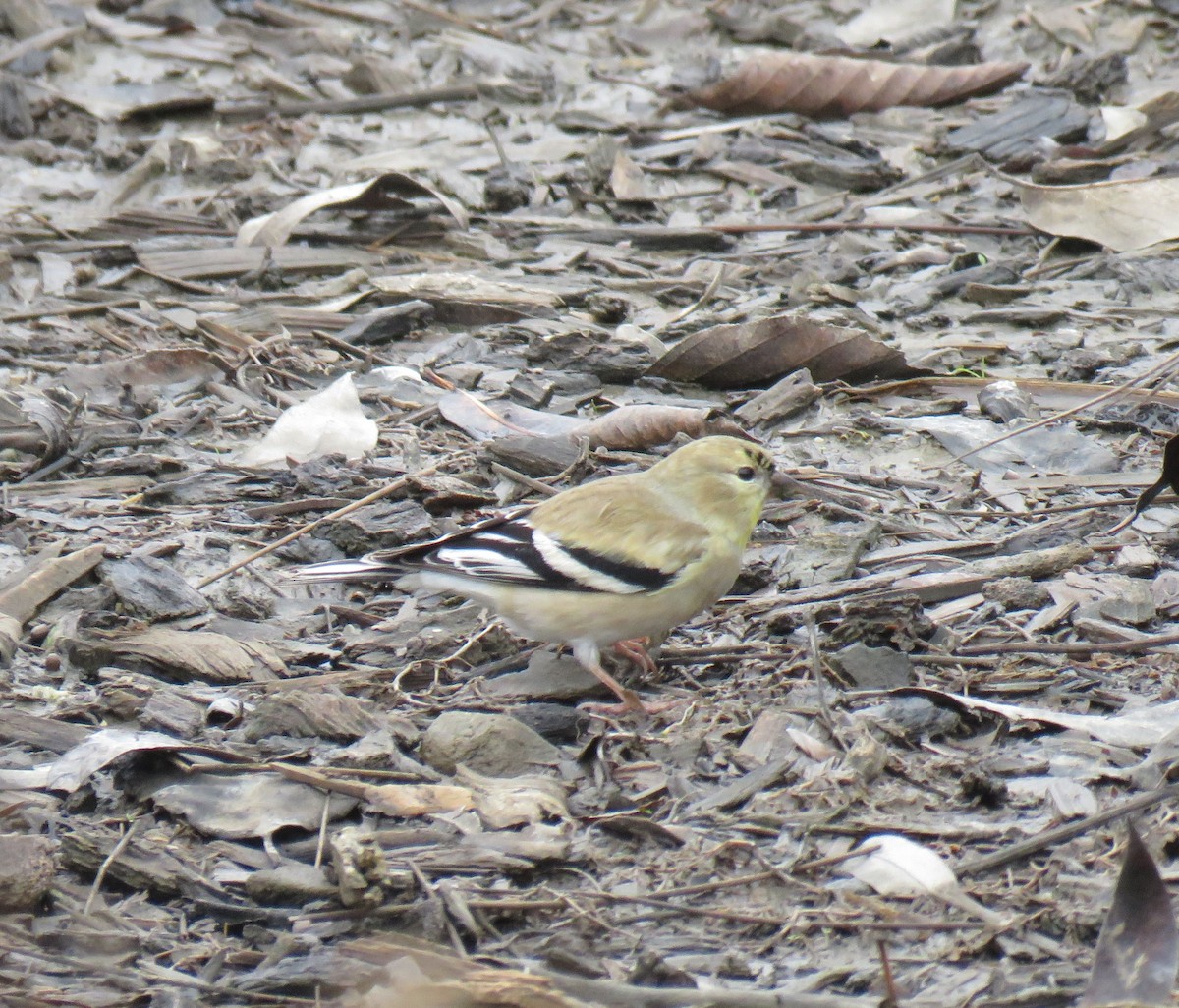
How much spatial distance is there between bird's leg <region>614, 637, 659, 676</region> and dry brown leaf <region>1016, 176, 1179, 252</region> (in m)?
3.75

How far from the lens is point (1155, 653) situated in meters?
4.26

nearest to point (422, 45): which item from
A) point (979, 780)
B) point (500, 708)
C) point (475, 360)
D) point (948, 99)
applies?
point (948, 99)

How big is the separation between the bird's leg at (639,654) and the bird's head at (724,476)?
505 millimetres

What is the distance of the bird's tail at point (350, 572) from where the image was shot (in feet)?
15.5

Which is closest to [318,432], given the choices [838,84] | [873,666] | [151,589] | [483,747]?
[151,589]

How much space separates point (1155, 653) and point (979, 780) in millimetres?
940

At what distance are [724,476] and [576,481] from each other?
0.99 m

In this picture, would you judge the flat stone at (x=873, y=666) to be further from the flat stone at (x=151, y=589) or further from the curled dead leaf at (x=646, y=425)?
the flat stone at (x=151, y=589)

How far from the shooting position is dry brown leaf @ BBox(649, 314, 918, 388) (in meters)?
6.32

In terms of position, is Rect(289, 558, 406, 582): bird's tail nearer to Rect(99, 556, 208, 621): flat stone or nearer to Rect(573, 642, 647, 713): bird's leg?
Rect(99, 556, 208, 621): flat stone

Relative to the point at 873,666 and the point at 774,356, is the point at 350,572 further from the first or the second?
the point at 774,356

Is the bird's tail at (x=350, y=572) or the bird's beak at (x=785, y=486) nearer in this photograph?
the bird's tail at (x=350, y=572)

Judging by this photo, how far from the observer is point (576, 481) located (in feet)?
19.0

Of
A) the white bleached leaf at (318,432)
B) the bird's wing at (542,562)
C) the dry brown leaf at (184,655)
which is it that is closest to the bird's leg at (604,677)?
the bird's wing at (542,562)
